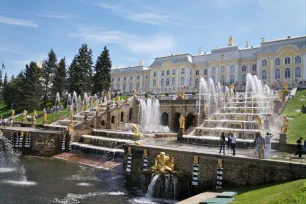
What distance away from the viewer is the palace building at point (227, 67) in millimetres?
54438

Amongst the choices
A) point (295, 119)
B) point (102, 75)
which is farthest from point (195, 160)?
point (102, 75)

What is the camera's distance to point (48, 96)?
6028 centimetres

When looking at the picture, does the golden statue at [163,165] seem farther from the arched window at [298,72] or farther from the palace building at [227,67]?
the arched window at [298,72]

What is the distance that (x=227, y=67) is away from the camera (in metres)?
64.0

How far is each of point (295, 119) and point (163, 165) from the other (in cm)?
1656

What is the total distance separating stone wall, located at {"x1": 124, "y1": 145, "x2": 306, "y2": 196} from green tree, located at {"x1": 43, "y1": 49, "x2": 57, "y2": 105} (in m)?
49.6

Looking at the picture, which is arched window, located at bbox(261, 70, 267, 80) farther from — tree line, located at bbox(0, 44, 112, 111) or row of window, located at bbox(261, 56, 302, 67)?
tree line, located at bbox(0, 44, 112, 111)

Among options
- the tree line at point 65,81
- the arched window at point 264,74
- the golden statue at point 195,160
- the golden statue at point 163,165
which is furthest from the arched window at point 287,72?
the golden statue at point 163,165

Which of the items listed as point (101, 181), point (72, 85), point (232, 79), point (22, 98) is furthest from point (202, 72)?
point (101, 181)

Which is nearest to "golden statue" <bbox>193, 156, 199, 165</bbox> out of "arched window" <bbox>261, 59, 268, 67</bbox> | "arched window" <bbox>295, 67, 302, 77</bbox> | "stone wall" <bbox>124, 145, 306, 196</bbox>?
"stone wall" <bbox>124, 145, 306, 196</bbox>

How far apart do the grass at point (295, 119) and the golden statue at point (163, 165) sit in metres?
9.83

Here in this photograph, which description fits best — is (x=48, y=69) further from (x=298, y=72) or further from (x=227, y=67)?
(x=298, y=72)

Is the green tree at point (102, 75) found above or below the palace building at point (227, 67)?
below

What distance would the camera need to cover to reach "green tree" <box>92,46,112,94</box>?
5206cm
